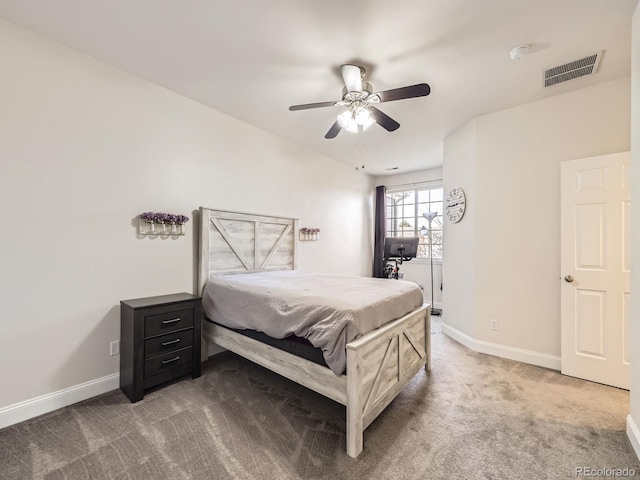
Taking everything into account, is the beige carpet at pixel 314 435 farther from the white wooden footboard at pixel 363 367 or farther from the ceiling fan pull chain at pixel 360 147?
the ceiling fan pull chain at pixel 360 147

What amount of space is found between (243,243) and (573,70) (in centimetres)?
367

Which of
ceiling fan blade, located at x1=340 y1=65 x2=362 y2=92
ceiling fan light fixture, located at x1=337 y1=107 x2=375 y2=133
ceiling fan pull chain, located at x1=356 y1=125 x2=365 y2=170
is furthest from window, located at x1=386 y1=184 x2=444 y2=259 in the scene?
ceiling fan blade, located at x1=340 y1=65 x2=362 y2=92

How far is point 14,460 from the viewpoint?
5.34 ft

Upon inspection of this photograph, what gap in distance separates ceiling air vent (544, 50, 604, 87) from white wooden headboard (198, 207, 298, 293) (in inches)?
124

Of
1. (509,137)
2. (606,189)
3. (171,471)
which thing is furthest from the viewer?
(509,137)

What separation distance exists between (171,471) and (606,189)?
158 inches

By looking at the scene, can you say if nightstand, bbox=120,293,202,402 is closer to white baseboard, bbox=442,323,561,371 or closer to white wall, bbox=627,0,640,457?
white baseboard, bbox=442,323,561,371

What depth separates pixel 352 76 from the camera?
2.28 meters

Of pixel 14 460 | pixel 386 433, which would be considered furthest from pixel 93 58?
pixel 386 433

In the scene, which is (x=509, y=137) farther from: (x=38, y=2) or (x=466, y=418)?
(x=38, y=2)

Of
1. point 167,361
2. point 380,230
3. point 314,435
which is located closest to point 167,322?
point 167,361

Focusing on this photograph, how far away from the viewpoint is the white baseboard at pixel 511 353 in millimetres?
2900

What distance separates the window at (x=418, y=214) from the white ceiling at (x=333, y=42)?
8.73 feet

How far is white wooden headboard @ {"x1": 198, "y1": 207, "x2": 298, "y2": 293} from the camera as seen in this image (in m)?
3.03
